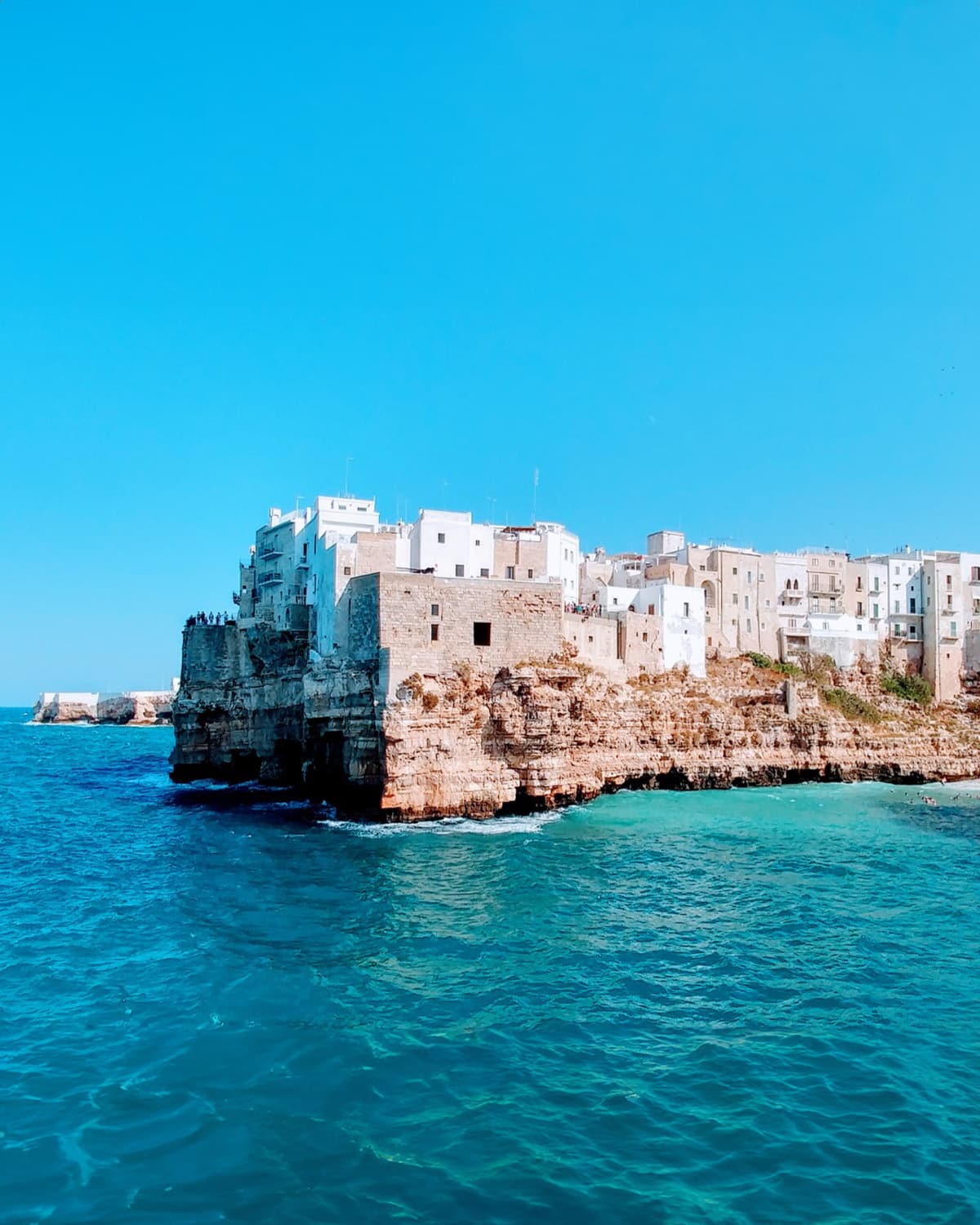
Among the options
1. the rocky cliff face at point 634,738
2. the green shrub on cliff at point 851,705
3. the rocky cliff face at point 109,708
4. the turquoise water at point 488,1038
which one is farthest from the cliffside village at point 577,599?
the rocky cliff face at point 109,708

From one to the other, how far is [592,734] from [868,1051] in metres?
25.2

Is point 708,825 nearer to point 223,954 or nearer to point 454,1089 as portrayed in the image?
point 223,954

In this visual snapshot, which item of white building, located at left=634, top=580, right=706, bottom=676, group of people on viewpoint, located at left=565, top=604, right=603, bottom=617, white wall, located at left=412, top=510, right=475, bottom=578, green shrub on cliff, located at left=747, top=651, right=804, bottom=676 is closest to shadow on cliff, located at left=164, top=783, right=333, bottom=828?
white wall, located at left=412, top=510, right=475, bottom=578

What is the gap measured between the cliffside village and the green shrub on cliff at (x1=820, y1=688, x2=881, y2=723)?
17.7 ft

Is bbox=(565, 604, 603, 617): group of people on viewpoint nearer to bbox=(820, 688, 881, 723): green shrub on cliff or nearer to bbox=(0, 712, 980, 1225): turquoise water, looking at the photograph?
bbox=(820, 688, 881, 723): green shrub on cliff

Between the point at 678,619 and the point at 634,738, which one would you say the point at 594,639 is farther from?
the point at 678,619

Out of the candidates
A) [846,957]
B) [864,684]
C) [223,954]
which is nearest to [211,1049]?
[223,954]

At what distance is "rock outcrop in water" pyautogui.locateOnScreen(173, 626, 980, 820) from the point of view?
34.1 metres

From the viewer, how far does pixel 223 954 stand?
17891 millimetres

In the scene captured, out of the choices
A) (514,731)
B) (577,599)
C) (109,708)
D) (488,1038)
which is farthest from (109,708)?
(488,1038)

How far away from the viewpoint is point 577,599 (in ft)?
180

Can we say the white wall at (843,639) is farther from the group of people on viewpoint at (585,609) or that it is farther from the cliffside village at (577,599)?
the group of people on viewpoint at (585,609)

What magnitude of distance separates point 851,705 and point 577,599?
17.4 meters

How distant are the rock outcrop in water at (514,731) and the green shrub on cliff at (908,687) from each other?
83cm
